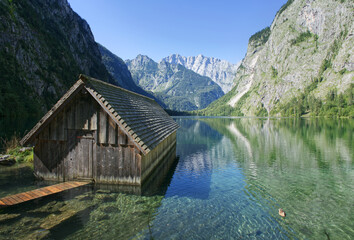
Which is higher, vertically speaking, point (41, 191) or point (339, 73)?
point (339, 73)

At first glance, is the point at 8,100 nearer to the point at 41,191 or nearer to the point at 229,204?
the point at 41,191

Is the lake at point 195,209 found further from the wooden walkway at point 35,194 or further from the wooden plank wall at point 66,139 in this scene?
the wooden plank wall at point 66,139

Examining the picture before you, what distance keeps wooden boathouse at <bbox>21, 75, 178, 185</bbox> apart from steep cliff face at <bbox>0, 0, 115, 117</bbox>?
145ft

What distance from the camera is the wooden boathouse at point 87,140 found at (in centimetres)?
1378

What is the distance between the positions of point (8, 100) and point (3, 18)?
1645 inches

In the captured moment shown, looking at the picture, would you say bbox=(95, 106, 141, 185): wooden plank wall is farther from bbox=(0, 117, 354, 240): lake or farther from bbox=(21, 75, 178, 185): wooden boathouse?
bbox=(0, 117, 354, 240): lake

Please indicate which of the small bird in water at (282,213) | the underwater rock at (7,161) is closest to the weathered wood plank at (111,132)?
the small bird in water at (282,213)

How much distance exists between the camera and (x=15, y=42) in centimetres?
8794

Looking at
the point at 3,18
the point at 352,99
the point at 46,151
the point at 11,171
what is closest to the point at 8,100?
the point at 3,18

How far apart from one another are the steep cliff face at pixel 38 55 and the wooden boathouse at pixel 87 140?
44195 millimetres

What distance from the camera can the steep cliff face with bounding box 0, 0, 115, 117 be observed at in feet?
253

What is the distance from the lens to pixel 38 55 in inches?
4067

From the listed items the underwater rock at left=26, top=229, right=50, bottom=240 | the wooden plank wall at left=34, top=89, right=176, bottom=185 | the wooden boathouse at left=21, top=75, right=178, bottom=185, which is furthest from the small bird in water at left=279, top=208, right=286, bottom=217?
the underwater rock at left=26, top=229, right=50, bottom=240

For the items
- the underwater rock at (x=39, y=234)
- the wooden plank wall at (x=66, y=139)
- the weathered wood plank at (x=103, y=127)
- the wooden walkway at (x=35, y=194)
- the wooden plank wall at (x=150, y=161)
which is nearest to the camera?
the underwater rock at (x=39, y=234)
